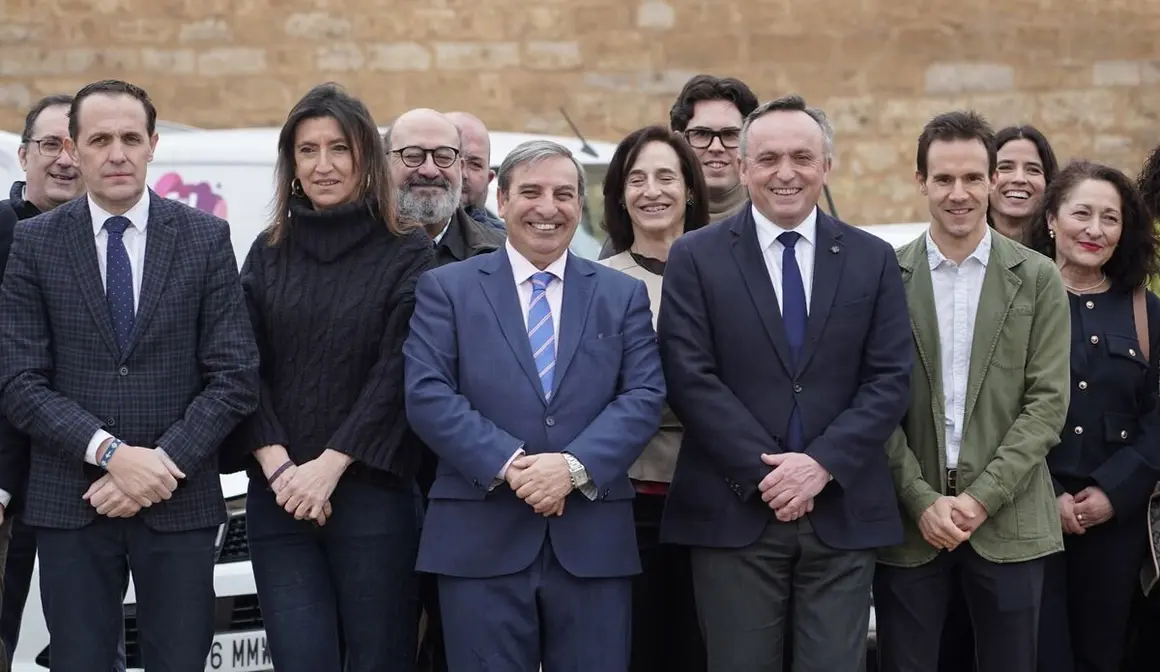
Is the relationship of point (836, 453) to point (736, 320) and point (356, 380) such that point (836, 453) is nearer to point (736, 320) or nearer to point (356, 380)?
point (736, 320)

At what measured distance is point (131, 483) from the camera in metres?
4.86

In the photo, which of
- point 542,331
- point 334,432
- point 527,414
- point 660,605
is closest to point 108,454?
point 334,432

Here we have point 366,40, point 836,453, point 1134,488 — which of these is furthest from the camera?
point 366,40

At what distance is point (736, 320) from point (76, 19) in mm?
10568

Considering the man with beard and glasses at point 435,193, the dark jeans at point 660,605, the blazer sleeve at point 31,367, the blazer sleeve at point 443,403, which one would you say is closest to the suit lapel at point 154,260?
the blazer sleeve at point 31,367

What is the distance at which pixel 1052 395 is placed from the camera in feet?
17.2

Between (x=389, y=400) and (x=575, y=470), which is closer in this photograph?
(x=575, y=470)

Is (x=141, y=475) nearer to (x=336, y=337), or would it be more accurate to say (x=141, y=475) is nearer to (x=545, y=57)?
(x=336, y=337)

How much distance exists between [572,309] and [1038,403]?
4.72 ft

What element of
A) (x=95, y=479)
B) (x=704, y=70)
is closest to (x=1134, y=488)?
(x=95, y=479)

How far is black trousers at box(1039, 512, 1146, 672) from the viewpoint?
222 inches

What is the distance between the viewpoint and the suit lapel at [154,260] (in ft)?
16.4

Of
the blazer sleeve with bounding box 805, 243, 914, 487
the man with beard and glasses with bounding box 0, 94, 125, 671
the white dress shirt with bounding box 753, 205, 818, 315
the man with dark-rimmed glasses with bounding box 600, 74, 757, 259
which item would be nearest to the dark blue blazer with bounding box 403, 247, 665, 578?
the white dress shirt with bounding box 753, 205, 818, 315

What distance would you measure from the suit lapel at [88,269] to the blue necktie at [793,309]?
1.95m
